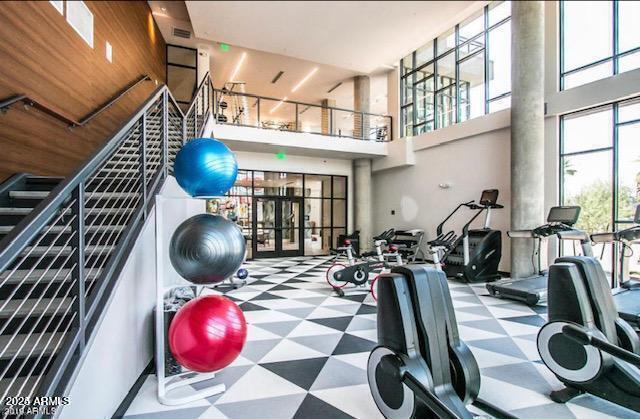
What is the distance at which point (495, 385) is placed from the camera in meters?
2.39

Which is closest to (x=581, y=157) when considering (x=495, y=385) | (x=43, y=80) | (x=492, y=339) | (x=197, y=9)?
(x=492, y=339)

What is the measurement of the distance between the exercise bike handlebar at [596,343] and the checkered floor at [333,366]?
471mm

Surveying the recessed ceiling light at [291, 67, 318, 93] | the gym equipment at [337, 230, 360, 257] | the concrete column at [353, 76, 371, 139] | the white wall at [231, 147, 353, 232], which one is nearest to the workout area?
the white wall at [231, 147, 353, 232]

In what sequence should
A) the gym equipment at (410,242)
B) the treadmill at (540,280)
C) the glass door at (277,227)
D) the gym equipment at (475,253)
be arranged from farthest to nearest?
the glass door at (277,227) < the gym equipment at (410,242) < the gym equipment at (475,253) < the treadmill at (540,280)

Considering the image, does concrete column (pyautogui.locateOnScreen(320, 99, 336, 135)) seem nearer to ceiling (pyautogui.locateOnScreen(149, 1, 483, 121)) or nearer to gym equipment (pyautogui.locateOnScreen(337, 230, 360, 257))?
gym equipment (pyautogui.locateOnScreen(337, 230, 360, 257))

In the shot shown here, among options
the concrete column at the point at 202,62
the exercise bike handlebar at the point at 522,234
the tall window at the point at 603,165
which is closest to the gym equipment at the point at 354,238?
the exercise bike handlebar at the point at 522,234

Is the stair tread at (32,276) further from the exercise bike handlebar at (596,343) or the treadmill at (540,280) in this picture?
the treadmill at (540,280)

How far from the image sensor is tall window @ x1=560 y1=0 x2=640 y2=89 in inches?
208

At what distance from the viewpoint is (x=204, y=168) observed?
7.13 ft

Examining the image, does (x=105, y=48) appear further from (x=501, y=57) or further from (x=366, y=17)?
(x=501, y=57)

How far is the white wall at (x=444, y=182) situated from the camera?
7.04m

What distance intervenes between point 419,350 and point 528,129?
5.73m

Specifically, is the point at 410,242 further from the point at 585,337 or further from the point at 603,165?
the point at 585,337

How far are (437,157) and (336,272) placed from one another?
503 cm
